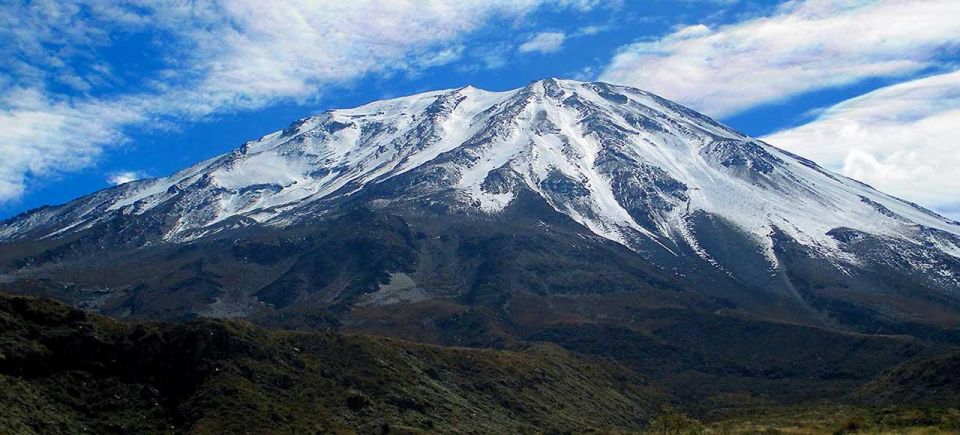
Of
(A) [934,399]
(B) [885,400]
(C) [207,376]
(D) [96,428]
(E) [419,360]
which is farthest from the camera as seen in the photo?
(E) [419,360]

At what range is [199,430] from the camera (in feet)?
360

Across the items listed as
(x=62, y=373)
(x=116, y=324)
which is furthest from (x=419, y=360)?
(x=62, y=373)

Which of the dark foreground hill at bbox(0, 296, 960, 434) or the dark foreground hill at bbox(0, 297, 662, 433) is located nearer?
the dark foreground hill at bbox(0, 296, 960, 434)

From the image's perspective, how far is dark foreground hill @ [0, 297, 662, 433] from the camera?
351 ft

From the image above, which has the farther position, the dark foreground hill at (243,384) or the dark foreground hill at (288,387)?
the dark foreground hill at (243,384)

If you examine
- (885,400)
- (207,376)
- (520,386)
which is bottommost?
(885,400)

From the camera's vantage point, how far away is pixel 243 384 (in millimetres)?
123938

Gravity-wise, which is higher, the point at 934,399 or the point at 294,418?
the point at 294,418

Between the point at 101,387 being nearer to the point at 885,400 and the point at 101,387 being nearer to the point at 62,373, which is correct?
the point at 62,373

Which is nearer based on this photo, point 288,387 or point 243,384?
point 243,384

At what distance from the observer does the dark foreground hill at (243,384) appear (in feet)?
351

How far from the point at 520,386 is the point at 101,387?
7457cm

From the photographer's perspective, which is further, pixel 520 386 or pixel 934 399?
pixel 520 386

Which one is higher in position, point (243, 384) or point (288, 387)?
point (243, 384)
